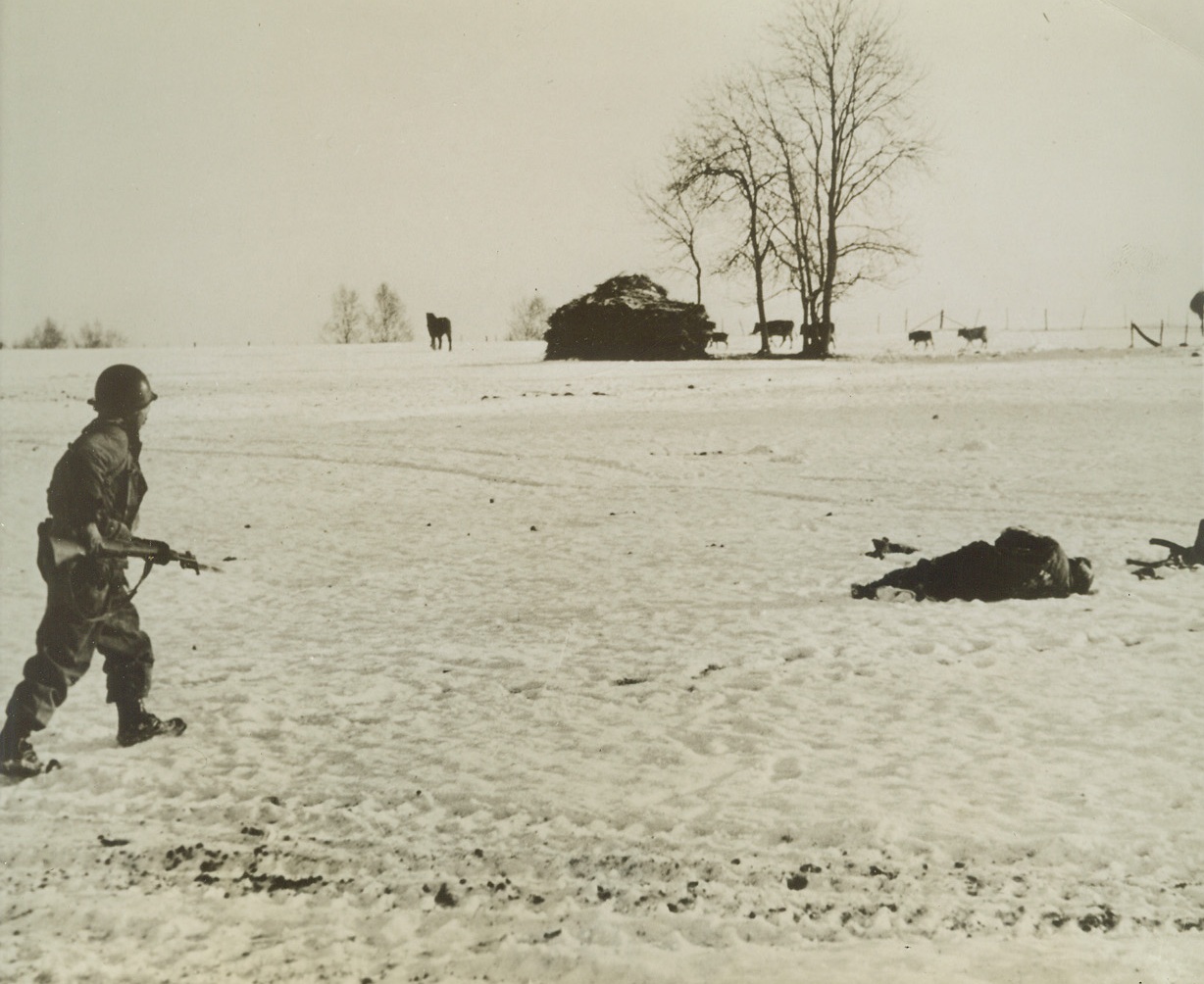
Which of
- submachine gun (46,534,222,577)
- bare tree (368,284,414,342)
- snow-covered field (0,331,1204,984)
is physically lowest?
snow-covered field (0,331,1204,984)

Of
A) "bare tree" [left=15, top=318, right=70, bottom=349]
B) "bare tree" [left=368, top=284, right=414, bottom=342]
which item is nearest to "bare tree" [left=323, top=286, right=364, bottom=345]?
"bare tree" [left=368, top=284, right=414, bottom=342]

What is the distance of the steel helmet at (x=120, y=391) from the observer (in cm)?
505

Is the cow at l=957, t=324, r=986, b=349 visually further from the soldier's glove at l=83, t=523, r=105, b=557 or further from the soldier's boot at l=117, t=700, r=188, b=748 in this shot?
the soldier's glove at l=83, t=523, r=105, b=557

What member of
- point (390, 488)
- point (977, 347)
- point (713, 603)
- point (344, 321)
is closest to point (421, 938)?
point (713, 603)

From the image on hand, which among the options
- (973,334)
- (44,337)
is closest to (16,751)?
(44,337)

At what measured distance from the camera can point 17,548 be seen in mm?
8633

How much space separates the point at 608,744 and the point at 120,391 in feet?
10.1

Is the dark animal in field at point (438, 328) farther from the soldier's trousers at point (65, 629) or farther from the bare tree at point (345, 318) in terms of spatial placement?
the soldier's trousers at point (65, 629)

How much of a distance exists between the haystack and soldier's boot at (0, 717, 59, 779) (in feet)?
70.4

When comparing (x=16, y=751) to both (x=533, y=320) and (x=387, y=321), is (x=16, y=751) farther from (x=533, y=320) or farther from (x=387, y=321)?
(x=533, y=320)

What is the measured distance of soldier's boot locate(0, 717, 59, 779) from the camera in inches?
197

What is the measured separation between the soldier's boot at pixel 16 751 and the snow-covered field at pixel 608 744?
138 mm

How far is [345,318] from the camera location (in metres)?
13.0

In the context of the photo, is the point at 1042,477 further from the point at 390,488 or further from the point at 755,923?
the point at 755,923
